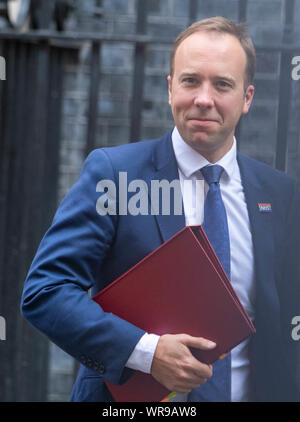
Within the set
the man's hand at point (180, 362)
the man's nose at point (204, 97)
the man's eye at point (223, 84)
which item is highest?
the man's eye at point (223, 84)

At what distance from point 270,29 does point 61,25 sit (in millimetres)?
836

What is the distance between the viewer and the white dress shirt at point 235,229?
1610 mm

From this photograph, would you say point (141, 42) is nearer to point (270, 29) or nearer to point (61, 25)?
point (61, 25)

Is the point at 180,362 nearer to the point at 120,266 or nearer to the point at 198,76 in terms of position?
the point at 120,266

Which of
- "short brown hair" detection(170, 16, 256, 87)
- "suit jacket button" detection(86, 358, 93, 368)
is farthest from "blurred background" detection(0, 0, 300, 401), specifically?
"suit jacket button" detection(86, 358, 93, 368)

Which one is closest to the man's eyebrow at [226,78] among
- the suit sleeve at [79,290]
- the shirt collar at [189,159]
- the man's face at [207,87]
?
the man's face at [207,87]

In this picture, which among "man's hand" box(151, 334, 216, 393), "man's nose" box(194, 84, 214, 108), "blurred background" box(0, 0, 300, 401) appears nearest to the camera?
"man's hand" box(151, 334, 216, 393)

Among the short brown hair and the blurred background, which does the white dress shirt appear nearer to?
the short brown hair

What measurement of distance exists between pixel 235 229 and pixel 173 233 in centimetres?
19

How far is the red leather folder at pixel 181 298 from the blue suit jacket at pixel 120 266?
0.05 metres

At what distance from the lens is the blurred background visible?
2.35m

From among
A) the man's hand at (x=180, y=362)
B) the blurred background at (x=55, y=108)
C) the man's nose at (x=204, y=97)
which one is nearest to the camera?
the man's hand at (x=180, y=362)

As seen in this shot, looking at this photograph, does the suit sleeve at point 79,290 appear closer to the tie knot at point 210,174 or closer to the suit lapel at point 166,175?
the suit lapel at point 166,175
